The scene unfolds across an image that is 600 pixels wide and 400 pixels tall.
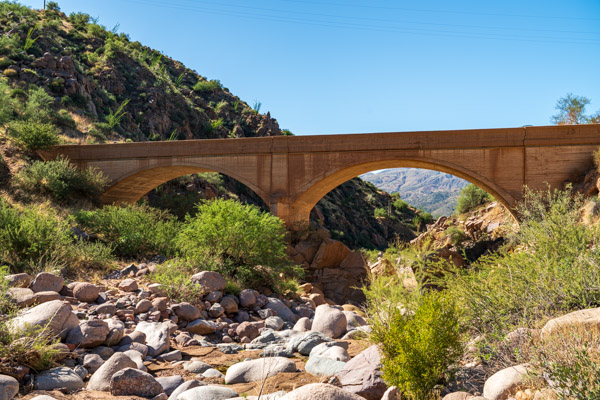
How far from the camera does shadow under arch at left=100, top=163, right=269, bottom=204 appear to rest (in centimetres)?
2083

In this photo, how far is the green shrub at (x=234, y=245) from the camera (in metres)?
10.7

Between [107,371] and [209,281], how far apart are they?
13.4 ft

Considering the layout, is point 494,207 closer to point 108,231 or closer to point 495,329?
point 108,231

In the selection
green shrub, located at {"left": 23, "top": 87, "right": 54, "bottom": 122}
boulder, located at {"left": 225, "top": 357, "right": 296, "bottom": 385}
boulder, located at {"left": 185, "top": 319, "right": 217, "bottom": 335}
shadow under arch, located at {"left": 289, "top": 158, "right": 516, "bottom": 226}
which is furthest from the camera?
green shrub, located at {"left": 23, "top": 87, "right": 54, "bottom": 122}

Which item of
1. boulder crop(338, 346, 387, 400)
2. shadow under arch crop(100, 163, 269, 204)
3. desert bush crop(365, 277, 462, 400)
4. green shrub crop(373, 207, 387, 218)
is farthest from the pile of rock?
green shrub crop(373, 207, 387, 218)

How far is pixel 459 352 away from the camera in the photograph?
4.38 meters

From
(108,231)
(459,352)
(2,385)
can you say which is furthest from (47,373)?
(108,231)

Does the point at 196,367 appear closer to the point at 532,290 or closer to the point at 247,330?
the point at 247,330

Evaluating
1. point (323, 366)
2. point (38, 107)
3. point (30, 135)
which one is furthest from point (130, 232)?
point (38, 107)

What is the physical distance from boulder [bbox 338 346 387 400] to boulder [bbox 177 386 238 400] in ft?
3.86

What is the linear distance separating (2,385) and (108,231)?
31.1 feet

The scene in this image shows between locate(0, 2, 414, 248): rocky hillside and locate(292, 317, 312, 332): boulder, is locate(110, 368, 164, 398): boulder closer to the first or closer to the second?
locate(292, 317, 312, 332): boulder

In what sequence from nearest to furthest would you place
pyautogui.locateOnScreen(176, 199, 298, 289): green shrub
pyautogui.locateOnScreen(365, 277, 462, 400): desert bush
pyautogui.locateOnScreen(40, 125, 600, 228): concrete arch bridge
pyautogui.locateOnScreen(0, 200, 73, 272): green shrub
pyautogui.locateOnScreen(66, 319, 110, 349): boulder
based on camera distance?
pyautogui.locateOnScreen(365, 277, 462, 400): desert bush < pyautogui.locateOnScreen(66, 319, 110, 349): boulder < pyautogui.locateOnScreen(0, 200, 73, 272): green shrub < pyautogui.locateOnScreen(176, 199, 298, 289): green shrub < pyautogui.locateOnScreen(40, 125, 600, 228): concrete arch bridge

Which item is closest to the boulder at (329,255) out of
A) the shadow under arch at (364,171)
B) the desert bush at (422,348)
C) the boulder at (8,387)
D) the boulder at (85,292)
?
the shadow under arch at (364,171)
